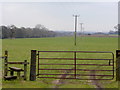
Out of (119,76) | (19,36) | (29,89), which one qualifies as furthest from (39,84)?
(19,36)

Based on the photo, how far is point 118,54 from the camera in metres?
8.38

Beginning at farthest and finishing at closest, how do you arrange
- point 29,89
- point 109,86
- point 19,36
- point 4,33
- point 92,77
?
point 19,36, point 4,33, point 92,77, point 109,86, point 29,89

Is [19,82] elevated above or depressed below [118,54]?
below

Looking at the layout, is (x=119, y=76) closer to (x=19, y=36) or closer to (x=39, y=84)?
(x=39, y=84)

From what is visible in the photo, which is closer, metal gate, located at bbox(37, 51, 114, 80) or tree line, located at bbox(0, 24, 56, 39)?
metal gate, located at bbox(37, 51, 114, 80)

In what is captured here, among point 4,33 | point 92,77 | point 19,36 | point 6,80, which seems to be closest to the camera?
point 6,80

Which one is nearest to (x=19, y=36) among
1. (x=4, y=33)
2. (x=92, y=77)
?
(x=4, y=33)

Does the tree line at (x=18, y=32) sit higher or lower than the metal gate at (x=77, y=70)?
higher

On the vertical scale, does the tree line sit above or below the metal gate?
above

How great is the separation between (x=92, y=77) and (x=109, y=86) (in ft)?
5.63

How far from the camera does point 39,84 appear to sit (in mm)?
7715

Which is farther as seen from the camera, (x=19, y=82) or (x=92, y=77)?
(x=92, y=77)

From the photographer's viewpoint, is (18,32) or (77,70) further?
(18,32)

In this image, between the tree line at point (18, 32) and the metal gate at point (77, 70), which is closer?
the metal gate at point (77, 70)
